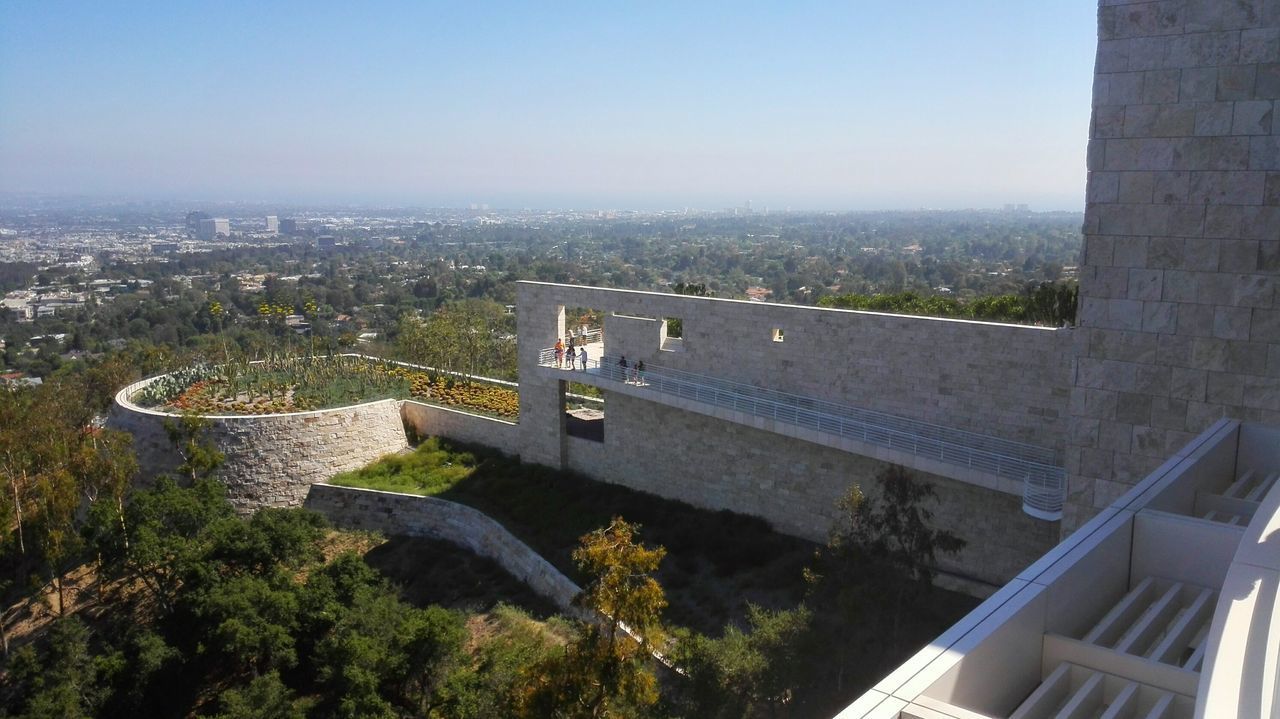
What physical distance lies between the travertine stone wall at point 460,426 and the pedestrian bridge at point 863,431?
295 cm

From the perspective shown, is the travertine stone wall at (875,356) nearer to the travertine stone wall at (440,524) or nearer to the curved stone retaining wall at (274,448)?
the travertine stone wall at (440,524)

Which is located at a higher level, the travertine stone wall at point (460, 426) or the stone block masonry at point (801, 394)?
the stone block masonry at point (801, 394)

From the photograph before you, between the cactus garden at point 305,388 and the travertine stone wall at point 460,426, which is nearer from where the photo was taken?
the travertine stone wall at point 460,426

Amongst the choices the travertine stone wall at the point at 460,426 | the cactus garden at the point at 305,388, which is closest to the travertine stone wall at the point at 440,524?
the travertine stone wall at the point at 460,426

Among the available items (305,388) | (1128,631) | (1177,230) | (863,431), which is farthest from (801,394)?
(305,388)

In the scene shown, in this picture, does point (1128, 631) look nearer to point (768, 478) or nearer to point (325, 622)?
point (768, 478)

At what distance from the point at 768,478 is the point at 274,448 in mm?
11492

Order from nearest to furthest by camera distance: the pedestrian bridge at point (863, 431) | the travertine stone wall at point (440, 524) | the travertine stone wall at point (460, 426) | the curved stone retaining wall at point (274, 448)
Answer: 1. the pedestrian bridge at point (863, 431)
2. the travertine stone wall at point (440, 524)
3. the curved stone retaining wall at point (274, 448)
4. the travertine stone wall at point (460, 426)

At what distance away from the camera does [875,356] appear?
13898 mm

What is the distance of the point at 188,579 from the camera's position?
581 inches

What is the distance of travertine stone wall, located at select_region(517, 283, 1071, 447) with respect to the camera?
1224cm

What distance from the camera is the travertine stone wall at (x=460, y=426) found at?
19688 mm

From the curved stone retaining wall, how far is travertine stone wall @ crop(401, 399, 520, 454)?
1112mm

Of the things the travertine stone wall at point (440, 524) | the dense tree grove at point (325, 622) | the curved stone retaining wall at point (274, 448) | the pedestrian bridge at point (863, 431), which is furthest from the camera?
the curved stone retaining wall at point (274, 448)
